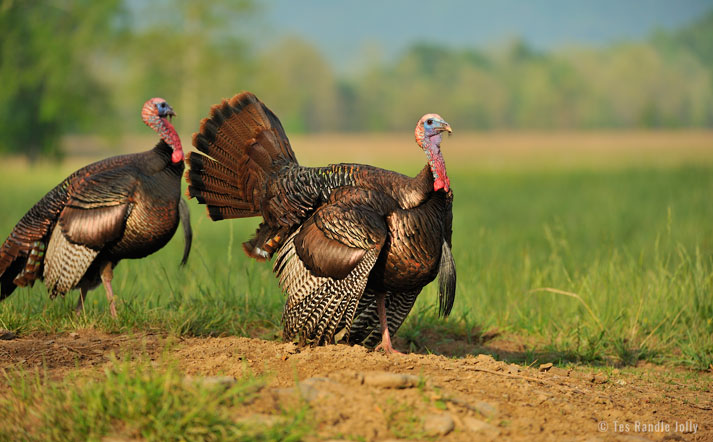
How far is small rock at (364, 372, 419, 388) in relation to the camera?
3508mm

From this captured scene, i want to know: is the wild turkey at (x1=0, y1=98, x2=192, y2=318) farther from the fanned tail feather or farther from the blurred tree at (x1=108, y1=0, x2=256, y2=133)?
the blurred tree at (x1=108, y1=0, x2=256, y2=133)

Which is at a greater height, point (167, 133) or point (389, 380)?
point (167, 133)

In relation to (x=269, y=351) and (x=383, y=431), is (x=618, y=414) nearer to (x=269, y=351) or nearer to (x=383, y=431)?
(x=383, y=431)

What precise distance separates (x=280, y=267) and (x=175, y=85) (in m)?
38.9

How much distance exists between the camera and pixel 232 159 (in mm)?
5484

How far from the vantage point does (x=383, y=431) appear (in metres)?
3.19

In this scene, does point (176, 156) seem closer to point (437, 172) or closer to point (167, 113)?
point (167, 113)

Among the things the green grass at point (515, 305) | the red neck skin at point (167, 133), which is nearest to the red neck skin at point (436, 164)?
the green grass at point (515, 305)

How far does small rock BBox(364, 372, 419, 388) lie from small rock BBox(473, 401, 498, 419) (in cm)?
32

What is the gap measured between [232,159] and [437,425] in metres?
2.98

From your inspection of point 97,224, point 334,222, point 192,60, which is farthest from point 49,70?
point 334,222

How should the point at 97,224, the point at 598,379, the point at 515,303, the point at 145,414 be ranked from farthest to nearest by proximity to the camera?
1. the point at 515,303
2. the point at 97,224
3. the point at 598,379
4. the point at 145,414

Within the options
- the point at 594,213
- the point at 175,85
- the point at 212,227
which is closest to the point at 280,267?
the point at 212,227

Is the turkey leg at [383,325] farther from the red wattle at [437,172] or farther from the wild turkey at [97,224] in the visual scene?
the wild turkey at [97,224]
